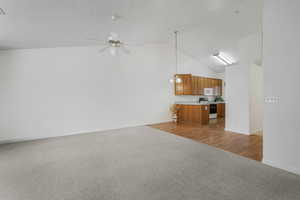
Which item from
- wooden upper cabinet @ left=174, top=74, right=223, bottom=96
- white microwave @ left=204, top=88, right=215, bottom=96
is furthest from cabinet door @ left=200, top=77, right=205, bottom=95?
white microwave @ left=204, top=88, right=215, bottom=96

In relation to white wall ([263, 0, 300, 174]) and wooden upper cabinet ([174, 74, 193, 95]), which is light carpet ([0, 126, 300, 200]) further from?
wooden upper cabinet ([174, 74, 193, 95])

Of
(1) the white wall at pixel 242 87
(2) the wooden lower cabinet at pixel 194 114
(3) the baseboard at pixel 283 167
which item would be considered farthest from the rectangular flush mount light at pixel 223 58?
(3) the baseboard at pixel 283 167

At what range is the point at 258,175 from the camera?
7.14 ft

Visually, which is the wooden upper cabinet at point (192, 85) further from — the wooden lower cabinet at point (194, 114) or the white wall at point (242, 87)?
the white wall at point (242, 87)

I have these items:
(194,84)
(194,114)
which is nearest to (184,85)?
(194,84)

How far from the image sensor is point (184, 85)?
23.1 ft

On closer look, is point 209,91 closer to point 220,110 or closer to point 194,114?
point 220,110

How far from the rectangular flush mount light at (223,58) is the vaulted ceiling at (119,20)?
1221mm

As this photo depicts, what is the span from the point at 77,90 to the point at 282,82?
5.52 meters

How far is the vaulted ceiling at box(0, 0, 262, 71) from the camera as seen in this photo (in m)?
2.75

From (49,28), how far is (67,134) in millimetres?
3374

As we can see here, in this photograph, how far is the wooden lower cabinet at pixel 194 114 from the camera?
6.18 meters

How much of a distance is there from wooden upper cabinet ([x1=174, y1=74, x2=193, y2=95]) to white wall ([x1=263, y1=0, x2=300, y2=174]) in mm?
4510

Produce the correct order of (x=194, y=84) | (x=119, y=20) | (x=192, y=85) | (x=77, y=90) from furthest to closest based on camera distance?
(x=194, y=84)
(x=192, y=85)
(x=77, y=90)
(x=119, y=20)
